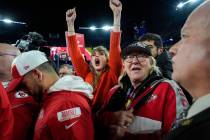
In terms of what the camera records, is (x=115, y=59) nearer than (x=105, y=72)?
Yes

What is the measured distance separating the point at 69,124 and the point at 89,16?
65.8ft

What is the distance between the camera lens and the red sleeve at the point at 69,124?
2.03 meters

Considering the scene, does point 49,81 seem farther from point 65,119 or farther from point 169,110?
point 169,110

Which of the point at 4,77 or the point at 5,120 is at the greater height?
the point at 4,77

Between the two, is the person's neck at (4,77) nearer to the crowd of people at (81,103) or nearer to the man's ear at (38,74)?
the crowd of people at (81,103)

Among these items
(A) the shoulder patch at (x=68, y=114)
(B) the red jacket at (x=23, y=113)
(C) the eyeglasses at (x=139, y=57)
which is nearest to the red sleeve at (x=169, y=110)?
(C) the eyeglasses at (x=139, y=57)

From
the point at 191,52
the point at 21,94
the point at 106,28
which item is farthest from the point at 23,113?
the point at 106,28

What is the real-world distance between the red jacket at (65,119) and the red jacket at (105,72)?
772 millimetres

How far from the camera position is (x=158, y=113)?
228 centimetres

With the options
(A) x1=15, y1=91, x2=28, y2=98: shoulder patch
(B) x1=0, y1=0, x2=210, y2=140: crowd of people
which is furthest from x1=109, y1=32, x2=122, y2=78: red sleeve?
(A) x1=15, y1=91, x2=28, y2=98: shoulder patch

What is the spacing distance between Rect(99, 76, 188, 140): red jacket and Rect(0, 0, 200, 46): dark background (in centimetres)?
1162

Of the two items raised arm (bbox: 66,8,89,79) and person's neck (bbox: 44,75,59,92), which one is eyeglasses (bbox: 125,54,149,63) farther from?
raised arm (bbox: 66,8,89,79)

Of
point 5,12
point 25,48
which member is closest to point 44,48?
point 25,48

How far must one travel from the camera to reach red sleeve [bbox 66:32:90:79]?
3.84m
